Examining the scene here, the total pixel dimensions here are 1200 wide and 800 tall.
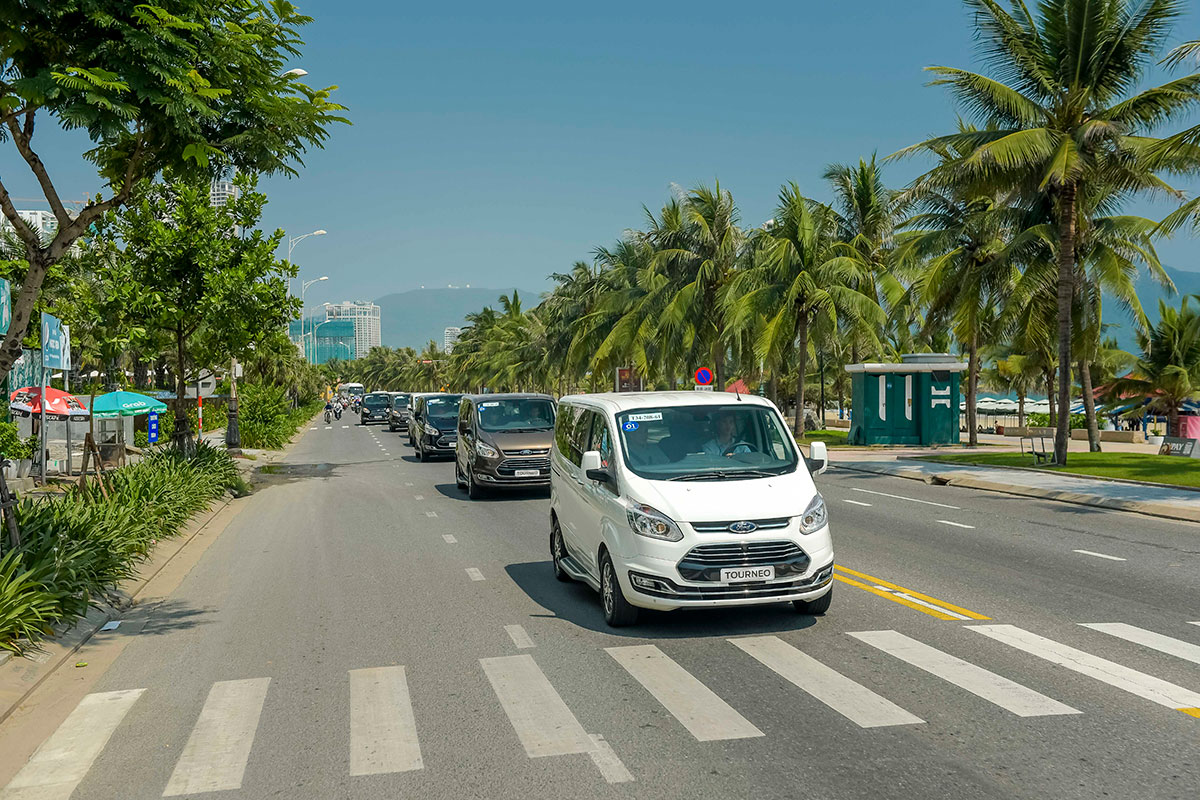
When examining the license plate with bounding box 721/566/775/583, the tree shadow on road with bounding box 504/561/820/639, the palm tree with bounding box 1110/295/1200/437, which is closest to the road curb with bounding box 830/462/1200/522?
the tree shadow on road with bounding box 504/561/820/639

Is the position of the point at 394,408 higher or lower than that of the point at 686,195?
lower

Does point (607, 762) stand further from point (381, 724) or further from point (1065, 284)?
point (1065, 284)

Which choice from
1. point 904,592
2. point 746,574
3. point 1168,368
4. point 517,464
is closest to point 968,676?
point 746,574

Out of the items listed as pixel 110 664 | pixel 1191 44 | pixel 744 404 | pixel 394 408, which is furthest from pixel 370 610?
pixel 394 408

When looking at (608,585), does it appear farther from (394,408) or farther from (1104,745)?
(394,408)

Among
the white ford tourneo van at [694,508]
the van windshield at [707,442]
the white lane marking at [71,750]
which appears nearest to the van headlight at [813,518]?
the white ford tourneo van at [694,508]

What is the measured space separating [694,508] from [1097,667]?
2.87m

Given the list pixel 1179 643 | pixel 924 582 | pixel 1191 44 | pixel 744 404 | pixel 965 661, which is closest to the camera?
pixel 965 661

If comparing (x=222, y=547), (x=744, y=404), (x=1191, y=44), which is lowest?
(x=222, y=547)

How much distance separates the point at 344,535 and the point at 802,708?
993 cm

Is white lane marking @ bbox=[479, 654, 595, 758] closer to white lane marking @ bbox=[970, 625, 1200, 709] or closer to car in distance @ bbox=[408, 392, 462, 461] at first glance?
white lane marking @ bbox=[970, 625, 1200, 709]

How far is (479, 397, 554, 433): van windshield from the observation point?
19703 mm

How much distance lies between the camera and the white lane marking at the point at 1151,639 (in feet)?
23.8

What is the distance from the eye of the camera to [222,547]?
13.9 metres
